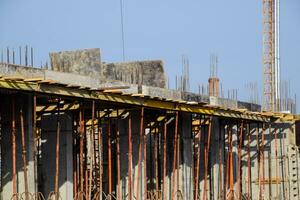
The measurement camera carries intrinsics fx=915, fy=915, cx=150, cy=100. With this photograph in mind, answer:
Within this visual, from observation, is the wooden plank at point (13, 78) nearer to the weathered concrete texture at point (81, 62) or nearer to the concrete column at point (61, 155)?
the concrete column at point (61, 155)

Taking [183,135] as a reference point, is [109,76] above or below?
above

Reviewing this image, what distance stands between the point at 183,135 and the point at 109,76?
360 cm

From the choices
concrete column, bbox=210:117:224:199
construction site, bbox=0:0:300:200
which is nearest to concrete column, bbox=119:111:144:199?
construction site, bbox=0:0:300:200

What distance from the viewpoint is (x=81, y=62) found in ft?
102

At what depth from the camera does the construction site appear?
25984 mm

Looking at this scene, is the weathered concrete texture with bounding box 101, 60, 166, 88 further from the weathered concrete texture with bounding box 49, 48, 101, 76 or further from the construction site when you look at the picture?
the weathered concrete texture with bounding box 49, 48, 101, 76

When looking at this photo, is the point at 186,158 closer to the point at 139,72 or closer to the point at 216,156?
the point at 216,156

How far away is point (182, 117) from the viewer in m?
34.3

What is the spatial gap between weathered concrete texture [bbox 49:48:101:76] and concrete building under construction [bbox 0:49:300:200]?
36 mm

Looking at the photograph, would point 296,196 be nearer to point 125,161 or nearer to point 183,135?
point 183,135

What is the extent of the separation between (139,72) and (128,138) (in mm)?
4220

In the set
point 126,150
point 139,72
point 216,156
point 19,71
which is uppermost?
point 19,71

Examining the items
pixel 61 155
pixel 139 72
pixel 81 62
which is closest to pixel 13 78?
pixel 61 155

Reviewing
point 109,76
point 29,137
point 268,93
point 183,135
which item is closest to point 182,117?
point 183,135
